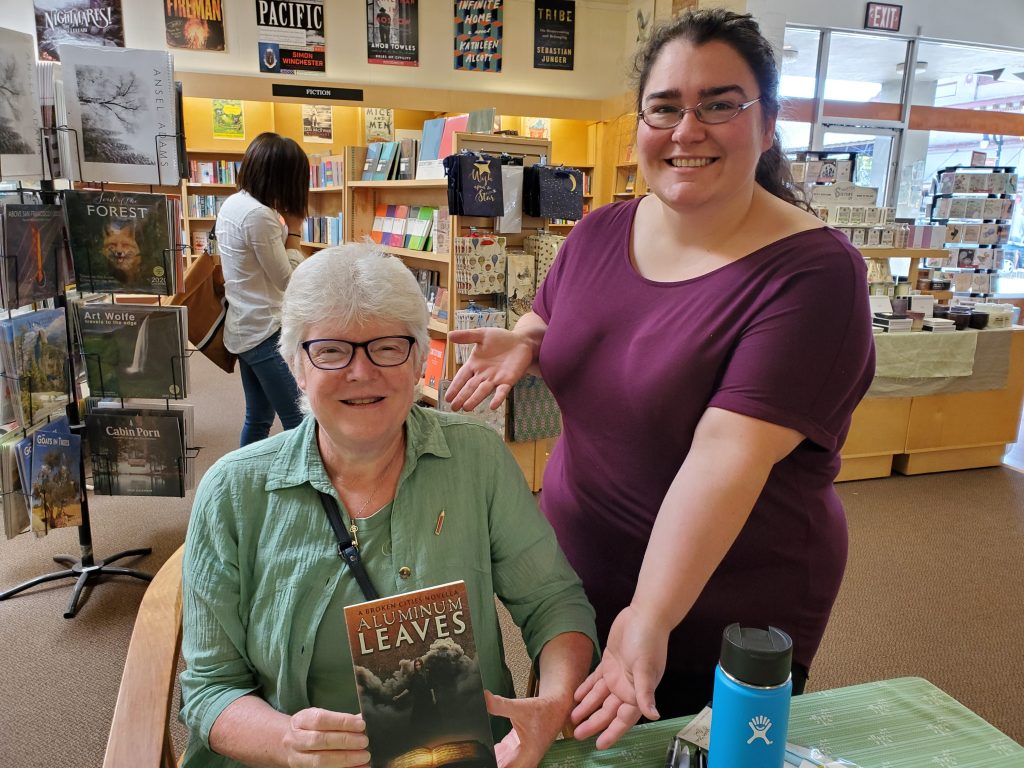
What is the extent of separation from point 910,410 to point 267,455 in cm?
452

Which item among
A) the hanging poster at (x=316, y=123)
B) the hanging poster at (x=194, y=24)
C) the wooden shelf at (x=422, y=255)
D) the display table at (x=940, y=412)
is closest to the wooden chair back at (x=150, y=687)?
the wooden shelf at (x=422, y=255)

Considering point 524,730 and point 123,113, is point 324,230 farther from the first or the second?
point 524,730

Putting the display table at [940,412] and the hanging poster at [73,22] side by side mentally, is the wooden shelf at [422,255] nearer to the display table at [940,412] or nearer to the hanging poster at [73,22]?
the display table at [940,412]

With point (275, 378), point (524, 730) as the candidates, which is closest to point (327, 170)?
point (275, 378)

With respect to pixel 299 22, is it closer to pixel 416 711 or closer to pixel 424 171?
pixel 424 171

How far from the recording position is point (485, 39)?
8844 millimetres

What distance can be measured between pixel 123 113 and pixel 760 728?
9.62 feet

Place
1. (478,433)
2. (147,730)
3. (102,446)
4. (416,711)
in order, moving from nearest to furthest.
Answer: (416,711) → (147,730) → (478,433) → (102,446)

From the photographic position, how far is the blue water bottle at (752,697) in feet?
2.61

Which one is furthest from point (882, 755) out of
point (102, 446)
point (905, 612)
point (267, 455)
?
point (102, 446)

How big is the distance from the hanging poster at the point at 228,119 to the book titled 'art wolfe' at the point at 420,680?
9.00 m

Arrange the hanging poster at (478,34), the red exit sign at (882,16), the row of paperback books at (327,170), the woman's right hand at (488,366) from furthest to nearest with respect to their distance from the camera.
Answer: the hanging poster at (478,34) < the red exit sign at (882,16) < the row of paperback books at (327,170) < the woman's right hand at (488,366)

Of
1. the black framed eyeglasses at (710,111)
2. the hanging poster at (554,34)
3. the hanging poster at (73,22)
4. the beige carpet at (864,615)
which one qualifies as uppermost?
the hanging poster at (554,34)

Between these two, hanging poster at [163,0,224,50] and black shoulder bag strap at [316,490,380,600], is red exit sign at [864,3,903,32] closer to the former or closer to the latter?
hanging poster at [163,0,224,50]
